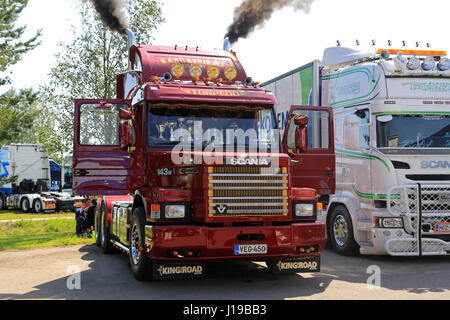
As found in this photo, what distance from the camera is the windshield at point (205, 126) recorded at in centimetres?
869

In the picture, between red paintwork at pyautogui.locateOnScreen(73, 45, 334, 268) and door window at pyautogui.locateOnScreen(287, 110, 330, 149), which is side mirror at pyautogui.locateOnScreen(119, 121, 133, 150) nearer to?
red paintwork at pyautogui.locateOnScreen(73, 45, 334, 268)

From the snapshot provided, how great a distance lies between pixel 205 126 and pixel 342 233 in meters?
4.67

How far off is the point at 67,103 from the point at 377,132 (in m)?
21.9

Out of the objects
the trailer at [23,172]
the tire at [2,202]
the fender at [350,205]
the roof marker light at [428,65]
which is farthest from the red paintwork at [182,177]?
the tire at [2,202]

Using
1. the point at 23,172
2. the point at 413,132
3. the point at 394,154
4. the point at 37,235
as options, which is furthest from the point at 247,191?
the point at 23,172

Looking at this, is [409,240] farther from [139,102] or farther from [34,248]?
[34,248]

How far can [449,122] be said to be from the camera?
36.4ft

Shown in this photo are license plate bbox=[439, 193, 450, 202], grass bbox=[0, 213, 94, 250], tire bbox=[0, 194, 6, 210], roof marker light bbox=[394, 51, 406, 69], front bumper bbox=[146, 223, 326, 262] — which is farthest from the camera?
tire bbox=[0, 194, 6, 210]

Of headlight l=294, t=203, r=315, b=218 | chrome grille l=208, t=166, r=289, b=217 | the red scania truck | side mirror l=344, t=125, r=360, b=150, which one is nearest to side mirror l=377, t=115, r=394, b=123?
side mirror l=344, t=125, r=360, b=150

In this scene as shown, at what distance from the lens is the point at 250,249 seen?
7.91 metres

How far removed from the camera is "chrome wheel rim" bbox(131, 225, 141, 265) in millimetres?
8778

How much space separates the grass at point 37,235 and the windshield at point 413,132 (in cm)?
843

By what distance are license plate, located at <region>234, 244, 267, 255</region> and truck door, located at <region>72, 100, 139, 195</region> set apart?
2.44 metres
